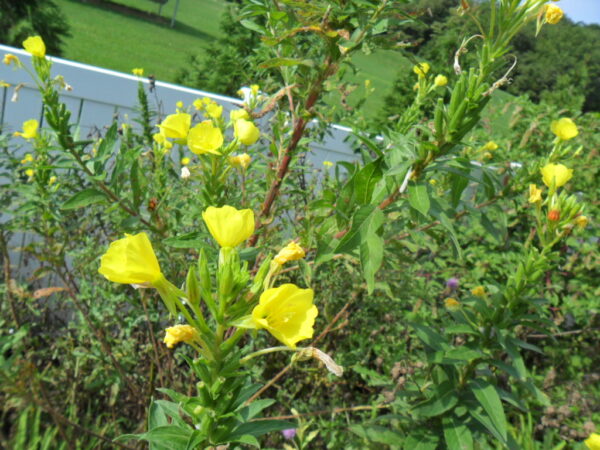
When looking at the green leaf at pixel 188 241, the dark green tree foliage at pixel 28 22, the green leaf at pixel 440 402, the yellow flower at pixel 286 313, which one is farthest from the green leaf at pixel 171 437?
the dark green tree foliage at pixel 28 22

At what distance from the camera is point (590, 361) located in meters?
2.79

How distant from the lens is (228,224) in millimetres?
818

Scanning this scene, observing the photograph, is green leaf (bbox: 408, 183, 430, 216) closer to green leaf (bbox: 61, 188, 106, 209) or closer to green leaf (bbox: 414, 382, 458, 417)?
green leaf (bbox: 414, 382, 458, 417)

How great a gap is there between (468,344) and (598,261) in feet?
6.45

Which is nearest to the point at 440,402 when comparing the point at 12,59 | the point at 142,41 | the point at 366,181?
the point at 366,181

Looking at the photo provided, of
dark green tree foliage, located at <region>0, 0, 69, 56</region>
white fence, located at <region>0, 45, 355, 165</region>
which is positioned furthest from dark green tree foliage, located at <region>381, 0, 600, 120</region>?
dark green tree foliage, located at <region>0, 0, 69, 56</region>

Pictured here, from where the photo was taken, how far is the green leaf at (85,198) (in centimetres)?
143

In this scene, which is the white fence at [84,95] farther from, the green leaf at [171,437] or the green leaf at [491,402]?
the green leaf at [171,437]

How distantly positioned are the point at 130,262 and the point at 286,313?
25 cm

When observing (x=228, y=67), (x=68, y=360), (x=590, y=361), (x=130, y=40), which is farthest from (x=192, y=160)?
(x=130, y=40)

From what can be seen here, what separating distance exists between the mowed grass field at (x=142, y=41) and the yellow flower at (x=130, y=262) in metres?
6.19

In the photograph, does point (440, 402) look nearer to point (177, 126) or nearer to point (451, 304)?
point (451, 304)

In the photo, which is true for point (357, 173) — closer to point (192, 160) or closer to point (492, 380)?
point (492, 380)

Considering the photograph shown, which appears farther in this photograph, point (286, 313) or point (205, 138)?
point (205, 138)
